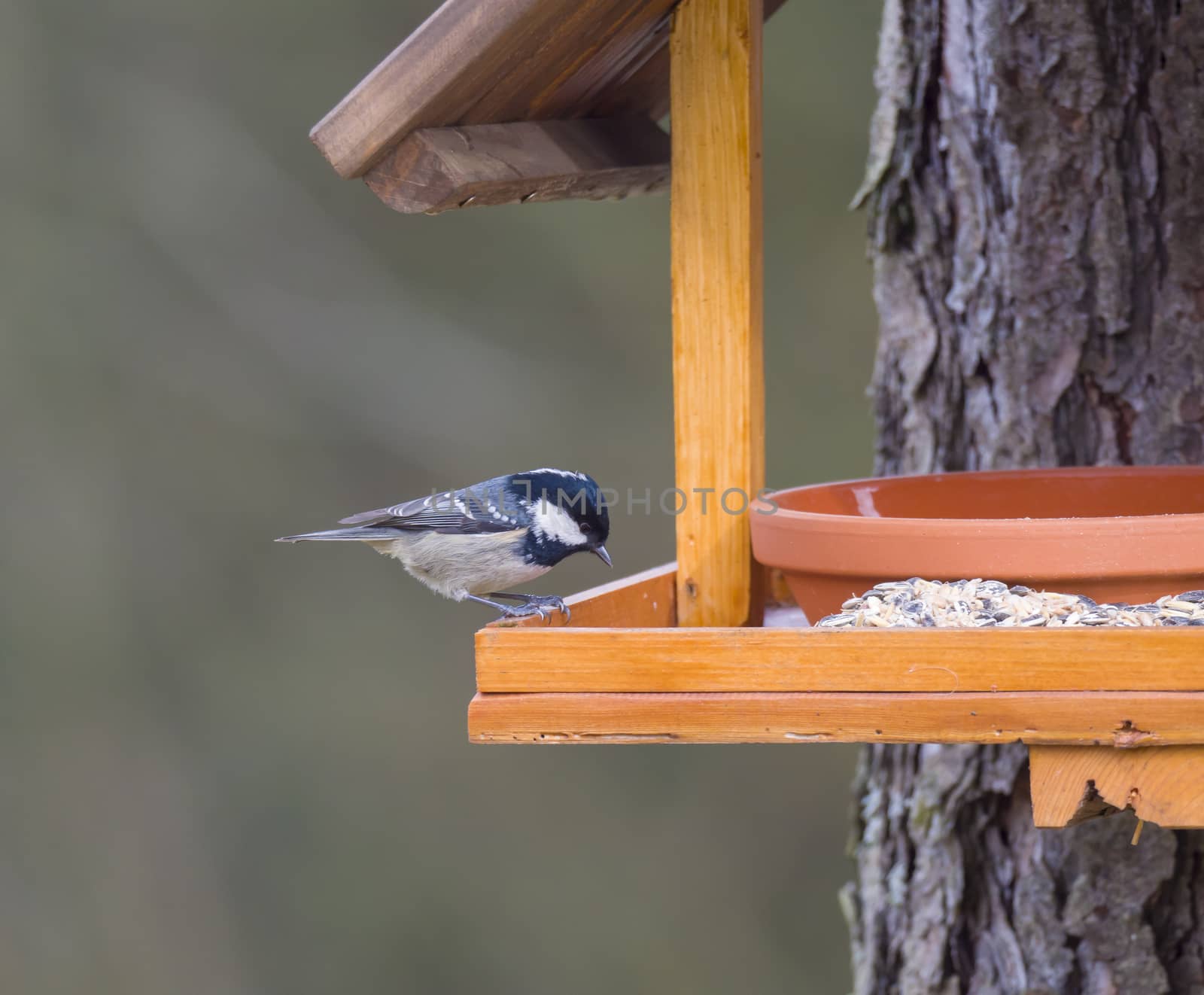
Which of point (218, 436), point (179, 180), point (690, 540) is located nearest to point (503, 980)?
point (218, 436)

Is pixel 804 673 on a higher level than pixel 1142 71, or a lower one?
lower

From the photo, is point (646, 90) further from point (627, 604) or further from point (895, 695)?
point (895, 695)

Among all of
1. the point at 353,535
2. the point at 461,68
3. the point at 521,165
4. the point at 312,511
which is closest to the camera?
the point at 461,68

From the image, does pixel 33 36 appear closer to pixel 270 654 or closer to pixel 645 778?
pixel 270 654

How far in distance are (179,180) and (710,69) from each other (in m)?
3.22

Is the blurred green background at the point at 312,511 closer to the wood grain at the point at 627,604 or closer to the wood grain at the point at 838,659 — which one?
the wood grain at the point at 627,604

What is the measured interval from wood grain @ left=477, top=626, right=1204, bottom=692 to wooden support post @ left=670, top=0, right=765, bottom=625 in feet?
1.82

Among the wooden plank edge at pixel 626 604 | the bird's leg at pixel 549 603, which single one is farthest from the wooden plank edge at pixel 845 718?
the bird's leg at pixel 549 603

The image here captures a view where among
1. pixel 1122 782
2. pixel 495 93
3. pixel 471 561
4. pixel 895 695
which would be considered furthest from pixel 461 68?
pixel 1122 782

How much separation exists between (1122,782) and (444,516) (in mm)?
1133

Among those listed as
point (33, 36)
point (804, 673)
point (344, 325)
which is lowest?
point (804, 673)

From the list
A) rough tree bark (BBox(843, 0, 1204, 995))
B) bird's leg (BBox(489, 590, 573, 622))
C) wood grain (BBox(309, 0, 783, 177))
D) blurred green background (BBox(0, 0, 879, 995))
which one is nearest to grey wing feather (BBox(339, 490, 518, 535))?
bird's leg (BBox(489, 590, 573, 622))

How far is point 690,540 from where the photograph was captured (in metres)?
2.21

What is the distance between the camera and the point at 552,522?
2.28m
